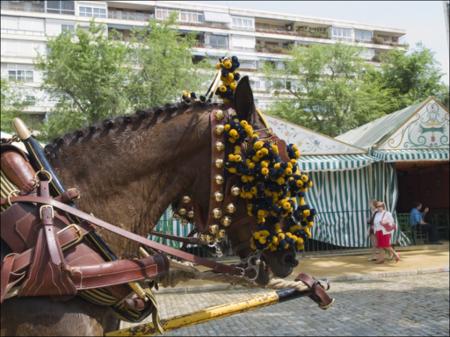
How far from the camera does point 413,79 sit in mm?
30281

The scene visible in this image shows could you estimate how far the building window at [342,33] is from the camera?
5934 centimetres

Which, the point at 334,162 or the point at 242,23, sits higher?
the point at 242,23

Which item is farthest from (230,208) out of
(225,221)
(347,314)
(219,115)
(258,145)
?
(347,314)

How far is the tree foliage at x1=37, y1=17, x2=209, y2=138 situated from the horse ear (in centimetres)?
2071

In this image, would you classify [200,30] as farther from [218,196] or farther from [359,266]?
[218,196]

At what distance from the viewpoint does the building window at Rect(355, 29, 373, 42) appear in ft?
202

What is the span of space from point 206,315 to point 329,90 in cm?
3017

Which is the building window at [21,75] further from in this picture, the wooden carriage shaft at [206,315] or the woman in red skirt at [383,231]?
the wooden carriage shaft at [206,315]

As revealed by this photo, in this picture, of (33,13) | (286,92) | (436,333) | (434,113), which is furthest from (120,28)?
(436,333)

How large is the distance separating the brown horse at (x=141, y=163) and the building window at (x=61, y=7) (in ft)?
153

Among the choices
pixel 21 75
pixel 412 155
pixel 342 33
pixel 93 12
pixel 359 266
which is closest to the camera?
pixel 359 266

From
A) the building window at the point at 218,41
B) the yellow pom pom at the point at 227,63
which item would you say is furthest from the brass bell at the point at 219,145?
the building window at the point at 218,41

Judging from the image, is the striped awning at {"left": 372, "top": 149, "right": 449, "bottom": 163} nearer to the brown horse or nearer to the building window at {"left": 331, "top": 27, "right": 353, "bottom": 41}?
the brown horse

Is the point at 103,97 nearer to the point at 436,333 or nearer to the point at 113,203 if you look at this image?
the point at 436,333
